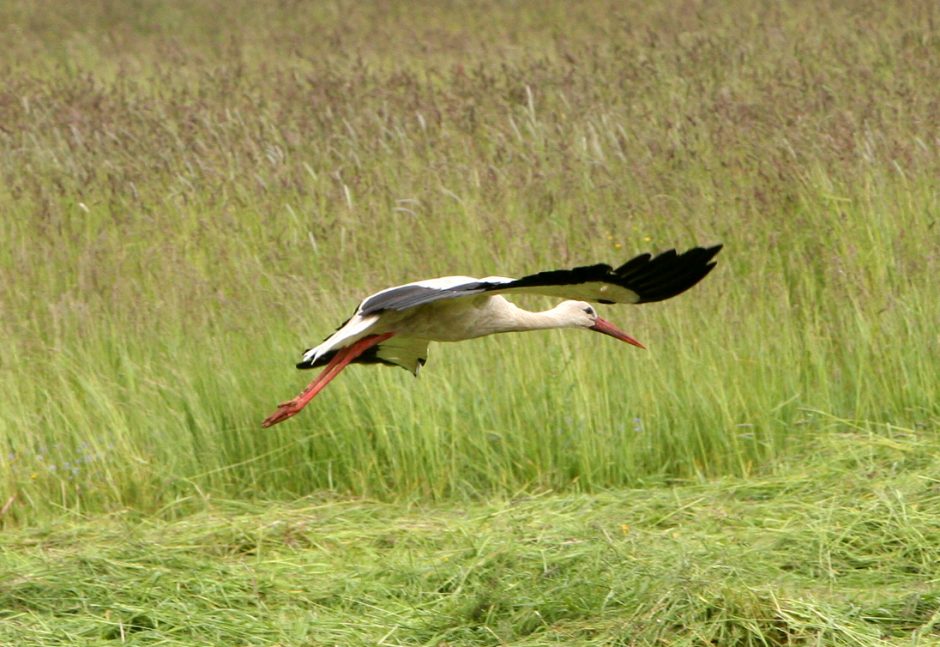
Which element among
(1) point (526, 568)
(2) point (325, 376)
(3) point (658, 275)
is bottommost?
(1) point (526, 568)

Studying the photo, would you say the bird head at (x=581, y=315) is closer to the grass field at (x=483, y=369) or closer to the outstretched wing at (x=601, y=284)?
the outstretched wing at (x=601, y=284)

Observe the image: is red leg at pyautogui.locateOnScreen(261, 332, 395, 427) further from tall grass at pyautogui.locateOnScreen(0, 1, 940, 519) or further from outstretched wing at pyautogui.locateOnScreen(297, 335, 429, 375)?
tall grass at pyautogui.locateOnScreen(0, 1, 940, 519)

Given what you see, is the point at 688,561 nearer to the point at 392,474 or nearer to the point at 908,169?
the point at 392,474

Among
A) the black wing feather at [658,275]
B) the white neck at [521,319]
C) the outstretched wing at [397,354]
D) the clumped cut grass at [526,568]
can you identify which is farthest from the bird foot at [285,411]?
the black wing feather at [658,275]

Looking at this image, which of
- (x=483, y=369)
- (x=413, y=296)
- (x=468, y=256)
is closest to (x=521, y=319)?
(x=413, y=296)

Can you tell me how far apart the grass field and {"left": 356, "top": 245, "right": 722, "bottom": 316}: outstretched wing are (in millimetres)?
738

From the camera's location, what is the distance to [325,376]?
14.9 ft

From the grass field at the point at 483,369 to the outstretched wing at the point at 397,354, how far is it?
371mm

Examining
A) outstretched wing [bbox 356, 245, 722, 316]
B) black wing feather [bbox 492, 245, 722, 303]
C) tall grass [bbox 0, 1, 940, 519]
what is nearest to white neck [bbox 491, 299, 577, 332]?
outstretched wing [bbox 356, 245, 722, 316]

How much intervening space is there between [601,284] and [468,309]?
22.1 inches

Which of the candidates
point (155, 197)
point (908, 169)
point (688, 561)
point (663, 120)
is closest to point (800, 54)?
point (663, 120)

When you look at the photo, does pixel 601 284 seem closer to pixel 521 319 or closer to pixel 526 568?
pixel 521 319

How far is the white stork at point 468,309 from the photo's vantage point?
3949 millimetres

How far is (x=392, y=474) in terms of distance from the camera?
5.28 m
